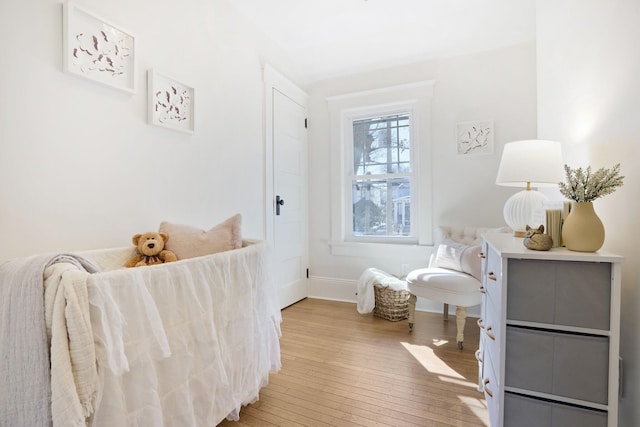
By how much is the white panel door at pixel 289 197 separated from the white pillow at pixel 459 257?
Answer: 1.47 meters

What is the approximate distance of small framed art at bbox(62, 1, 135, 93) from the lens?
1.36m

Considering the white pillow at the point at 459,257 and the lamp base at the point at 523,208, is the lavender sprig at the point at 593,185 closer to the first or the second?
the lamp base at the point at 523,208

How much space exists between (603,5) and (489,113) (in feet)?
5.42

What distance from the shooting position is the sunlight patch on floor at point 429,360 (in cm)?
188

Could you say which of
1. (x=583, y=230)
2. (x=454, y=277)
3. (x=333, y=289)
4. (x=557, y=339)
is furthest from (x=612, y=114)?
(x=333, y=289)

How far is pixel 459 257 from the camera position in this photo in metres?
2.44

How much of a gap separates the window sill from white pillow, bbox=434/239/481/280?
1.21 feet

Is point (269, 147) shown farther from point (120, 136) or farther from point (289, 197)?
point (120, 136)

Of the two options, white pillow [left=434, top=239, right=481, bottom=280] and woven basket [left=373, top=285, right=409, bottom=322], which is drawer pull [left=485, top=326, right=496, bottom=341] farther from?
woven basket [left=373, top=285, right=409, bottom=322]

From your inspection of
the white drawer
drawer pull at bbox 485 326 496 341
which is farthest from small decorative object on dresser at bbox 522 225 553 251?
the white drawer

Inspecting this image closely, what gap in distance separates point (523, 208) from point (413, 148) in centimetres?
165

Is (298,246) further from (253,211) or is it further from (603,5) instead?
(603,5)

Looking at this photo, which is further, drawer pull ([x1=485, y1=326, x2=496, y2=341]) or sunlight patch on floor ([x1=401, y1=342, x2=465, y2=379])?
sunlight patch on floor ([x1=401, y1=342, x2=465, y2=379])

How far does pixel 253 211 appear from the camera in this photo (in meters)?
2.63
